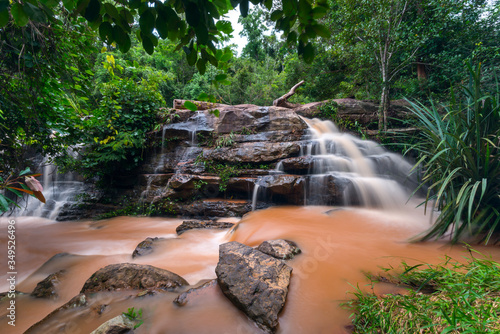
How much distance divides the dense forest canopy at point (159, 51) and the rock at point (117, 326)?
1424 mm

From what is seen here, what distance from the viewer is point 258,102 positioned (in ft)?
44.2

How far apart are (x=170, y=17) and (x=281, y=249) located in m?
2.00

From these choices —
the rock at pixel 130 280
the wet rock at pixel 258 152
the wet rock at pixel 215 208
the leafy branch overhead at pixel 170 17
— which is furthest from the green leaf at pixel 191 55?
the wet rock at pixel 258 152

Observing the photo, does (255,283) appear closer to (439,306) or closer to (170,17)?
(439,306)

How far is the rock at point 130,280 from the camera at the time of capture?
1.67 meters

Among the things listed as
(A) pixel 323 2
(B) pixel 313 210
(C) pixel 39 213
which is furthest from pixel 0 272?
(B) pixel 313 210

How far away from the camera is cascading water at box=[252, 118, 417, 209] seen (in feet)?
13.8

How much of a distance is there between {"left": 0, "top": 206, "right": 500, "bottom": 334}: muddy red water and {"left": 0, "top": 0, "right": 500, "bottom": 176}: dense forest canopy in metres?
1.45

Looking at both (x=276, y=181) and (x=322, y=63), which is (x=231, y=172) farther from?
(x=322, y=63)

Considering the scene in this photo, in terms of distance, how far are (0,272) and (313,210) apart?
4580mm

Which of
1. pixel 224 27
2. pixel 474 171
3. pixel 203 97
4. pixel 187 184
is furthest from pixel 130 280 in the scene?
pixel 474 171

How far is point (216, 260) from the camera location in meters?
2.42

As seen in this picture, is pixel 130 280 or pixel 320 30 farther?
pixel 130 280

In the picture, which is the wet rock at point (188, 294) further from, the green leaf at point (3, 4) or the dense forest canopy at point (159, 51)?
the green leaf at point (3, 4)
